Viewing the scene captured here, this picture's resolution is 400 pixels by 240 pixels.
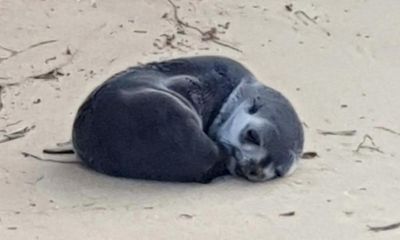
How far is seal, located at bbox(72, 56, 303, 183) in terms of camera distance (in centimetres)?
500

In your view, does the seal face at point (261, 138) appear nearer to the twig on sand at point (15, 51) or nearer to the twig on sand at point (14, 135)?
the twig on sand at point (14, 135)

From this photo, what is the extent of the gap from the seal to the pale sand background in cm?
7

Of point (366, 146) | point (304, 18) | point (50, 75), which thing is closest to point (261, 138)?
point (366, 146)

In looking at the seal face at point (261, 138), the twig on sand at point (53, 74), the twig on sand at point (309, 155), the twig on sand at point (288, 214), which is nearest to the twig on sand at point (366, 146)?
the twig on sand at point (309, 155)

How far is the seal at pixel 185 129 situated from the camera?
500 centimetres

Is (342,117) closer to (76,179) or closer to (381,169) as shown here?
(381,169)

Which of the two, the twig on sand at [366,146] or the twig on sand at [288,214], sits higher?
the twig on sand at [288,214]

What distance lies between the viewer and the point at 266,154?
16.7 ft

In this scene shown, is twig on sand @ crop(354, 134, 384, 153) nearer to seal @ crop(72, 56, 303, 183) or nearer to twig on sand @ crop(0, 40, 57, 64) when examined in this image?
seal @ crop(72, 56, 303, 183)

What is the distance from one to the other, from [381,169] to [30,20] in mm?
2375

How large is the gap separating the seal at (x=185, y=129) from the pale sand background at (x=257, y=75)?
7 centimetres

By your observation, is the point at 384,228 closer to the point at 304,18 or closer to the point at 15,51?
the point at 15,51

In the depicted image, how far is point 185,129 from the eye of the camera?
5012mm

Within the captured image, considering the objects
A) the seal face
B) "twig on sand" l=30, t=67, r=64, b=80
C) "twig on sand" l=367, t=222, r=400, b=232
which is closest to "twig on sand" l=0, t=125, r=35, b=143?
"twig on sand" l=30, t=67, r=64, b=80
